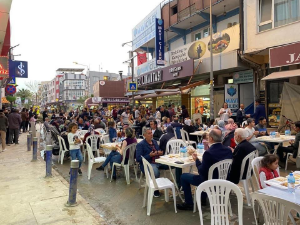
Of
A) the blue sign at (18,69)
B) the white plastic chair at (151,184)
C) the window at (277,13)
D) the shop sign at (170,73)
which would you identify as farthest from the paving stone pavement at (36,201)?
the window at (277,13)

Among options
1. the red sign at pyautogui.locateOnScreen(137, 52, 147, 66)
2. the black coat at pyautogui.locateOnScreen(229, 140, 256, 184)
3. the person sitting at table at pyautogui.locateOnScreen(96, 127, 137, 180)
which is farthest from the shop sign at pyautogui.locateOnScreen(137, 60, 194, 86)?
the black coat at pyautogui.locateOnScreen(229, 140, 256, 184)

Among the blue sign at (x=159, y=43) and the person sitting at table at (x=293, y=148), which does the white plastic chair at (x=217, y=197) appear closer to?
the person sitting at table at (x=293, y=148)

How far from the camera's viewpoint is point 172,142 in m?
6.30

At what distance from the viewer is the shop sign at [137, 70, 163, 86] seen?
1977 cm

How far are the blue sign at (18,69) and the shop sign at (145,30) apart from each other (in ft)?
36.5

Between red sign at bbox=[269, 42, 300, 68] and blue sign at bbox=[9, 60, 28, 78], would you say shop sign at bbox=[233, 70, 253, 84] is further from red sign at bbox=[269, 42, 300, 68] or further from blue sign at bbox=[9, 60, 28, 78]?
blue sign at bbox=[9, 60, 28, 78]

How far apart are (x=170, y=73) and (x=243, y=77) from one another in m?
5.51

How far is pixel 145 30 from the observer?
77.7 ft

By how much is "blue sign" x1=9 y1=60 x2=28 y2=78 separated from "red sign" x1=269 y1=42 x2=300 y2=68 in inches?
556

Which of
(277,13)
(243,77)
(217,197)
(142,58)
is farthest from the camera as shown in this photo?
(142,58)

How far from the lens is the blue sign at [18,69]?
14.9 m

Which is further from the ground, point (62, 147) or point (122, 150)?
point (122, 150)

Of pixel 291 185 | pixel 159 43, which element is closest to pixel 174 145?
pixel 291 185

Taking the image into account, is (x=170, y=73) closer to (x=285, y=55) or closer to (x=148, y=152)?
(x=285, y=55)
